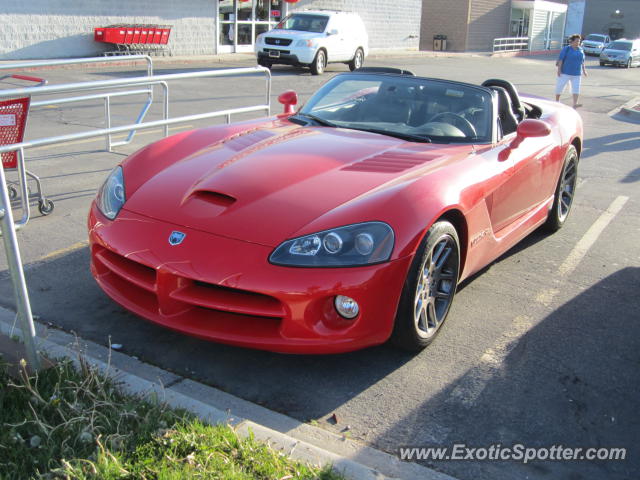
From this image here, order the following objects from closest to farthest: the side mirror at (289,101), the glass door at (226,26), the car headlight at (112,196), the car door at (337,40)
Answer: the car headlight at (112,196) → the side mirror at (289,101) → the car door at (337,40) → the glass door at (226,26)

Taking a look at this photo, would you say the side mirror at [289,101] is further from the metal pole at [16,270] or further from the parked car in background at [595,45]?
the parked car in background at [595,45]

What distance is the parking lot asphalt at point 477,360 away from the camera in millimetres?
3307

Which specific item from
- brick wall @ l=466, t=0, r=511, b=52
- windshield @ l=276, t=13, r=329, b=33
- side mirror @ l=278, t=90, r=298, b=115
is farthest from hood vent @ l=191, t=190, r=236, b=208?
brick wall @ l=466, t=0, r=511, b=52

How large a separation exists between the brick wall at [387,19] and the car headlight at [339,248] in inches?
1183

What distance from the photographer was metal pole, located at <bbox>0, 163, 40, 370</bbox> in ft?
10.0

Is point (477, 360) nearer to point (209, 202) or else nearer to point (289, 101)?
point (209, 202)

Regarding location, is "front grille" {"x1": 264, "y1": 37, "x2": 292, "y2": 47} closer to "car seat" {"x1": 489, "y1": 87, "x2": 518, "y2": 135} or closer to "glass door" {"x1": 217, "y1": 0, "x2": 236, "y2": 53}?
"glass door" {"x1": 217, "y1": 0, "x2": 236, "y2": 53}

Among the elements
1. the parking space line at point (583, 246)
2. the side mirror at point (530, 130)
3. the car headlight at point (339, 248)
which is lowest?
the parking space line at point (583, 246)

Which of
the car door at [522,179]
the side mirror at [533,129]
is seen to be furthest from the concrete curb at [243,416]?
the side mirror at [533,129]

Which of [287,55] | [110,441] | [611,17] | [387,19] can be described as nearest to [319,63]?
[287,55]

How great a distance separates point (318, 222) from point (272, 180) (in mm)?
529

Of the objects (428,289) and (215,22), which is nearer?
(428,289)

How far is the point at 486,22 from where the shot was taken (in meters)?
48.8

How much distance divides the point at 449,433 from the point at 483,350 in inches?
39.0
